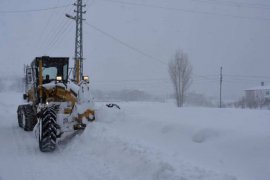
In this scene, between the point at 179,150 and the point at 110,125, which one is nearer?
the point at 179,150

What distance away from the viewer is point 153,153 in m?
8.06

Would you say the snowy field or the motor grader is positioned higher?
the motor grader

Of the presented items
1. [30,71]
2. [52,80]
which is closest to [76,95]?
[52,80]

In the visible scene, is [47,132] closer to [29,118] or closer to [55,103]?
[55,103]

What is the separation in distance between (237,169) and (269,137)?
115cm

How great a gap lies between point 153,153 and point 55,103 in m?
4.82

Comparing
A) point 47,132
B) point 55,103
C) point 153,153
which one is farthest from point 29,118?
point 153,153

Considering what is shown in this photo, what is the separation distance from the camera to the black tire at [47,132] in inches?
400

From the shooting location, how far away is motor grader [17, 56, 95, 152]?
10.4 metres

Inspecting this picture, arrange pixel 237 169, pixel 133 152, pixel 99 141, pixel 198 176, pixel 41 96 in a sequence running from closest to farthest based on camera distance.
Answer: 1. pixel 198 176
2. pixel 237 169
3. pixel 133 152
4. pixel 99 141
5. pixel 41 96

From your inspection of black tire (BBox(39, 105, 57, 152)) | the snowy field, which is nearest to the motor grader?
black tire (BBox(39, 105, 57, 152))

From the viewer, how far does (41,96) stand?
1265 centimetres

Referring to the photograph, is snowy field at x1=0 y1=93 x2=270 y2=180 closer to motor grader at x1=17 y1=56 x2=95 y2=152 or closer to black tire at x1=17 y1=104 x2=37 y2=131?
motor grader at x1=17 y1=56 x2=95 y2=152

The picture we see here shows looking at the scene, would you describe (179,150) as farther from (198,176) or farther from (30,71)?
(30,71)
